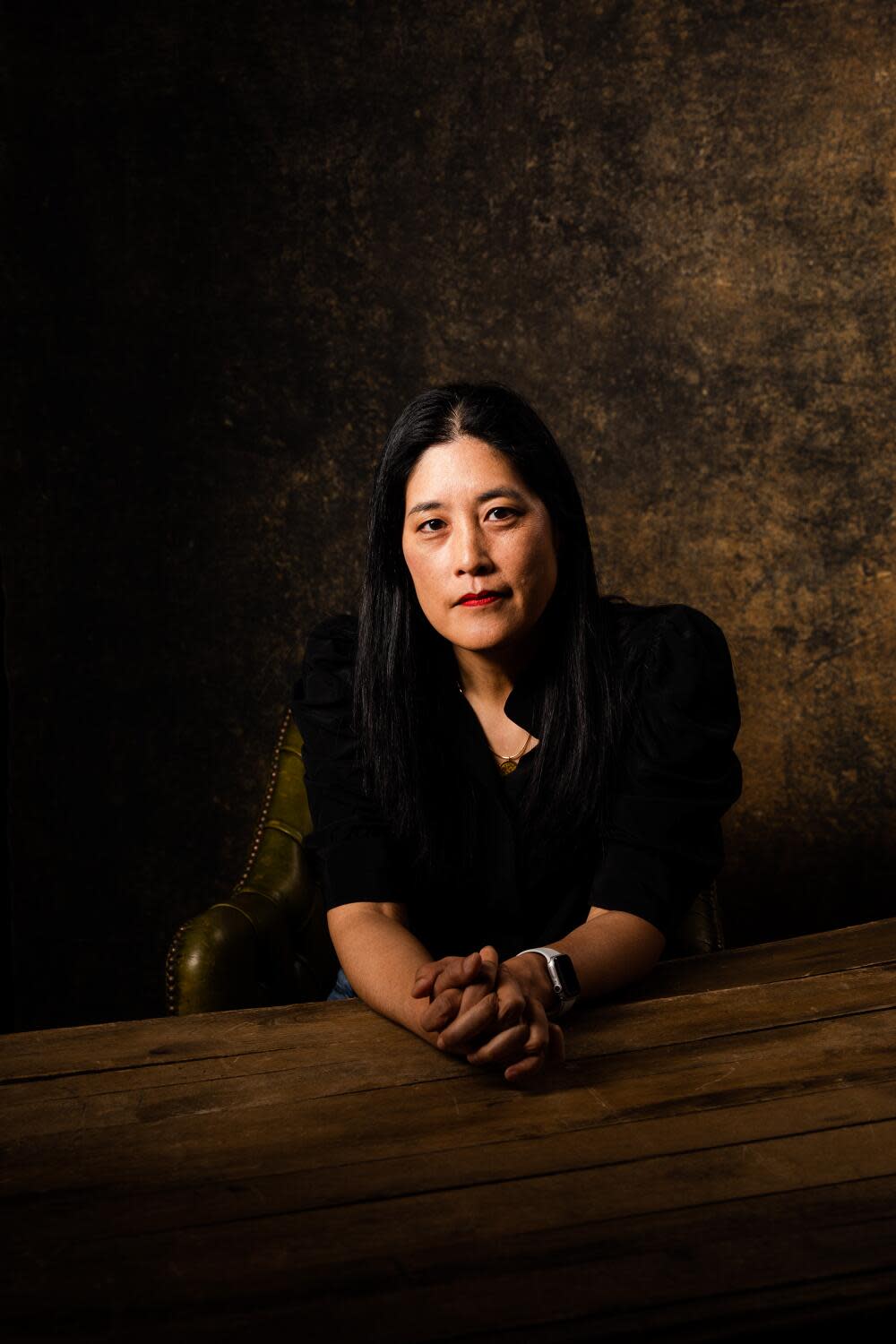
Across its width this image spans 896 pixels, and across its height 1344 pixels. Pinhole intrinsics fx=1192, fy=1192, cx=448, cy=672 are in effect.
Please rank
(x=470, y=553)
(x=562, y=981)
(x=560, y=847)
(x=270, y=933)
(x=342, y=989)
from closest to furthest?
(x=562, y=981)
(x=470, y=553)
(x=560, y=847)
(x=342, y=989)
(x=270, y=933)

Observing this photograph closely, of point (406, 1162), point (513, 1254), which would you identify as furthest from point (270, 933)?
point (513, 1254)

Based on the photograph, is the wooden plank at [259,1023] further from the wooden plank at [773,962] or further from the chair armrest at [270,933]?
the chair armrest at [270,933]

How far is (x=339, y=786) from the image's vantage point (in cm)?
189

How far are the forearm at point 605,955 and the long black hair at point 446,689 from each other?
22cm

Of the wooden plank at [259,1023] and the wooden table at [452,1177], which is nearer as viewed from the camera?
the wooden table at [452,1177]

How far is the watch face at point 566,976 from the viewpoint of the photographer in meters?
1.46

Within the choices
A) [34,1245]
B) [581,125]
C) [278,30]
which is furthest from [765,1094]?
[278,30]

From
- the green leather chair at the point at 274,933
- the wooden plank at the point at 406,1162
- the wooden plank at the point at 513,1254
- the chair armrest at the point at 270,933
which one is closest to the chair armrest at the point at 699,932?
the green leather chair at the point at 274,933

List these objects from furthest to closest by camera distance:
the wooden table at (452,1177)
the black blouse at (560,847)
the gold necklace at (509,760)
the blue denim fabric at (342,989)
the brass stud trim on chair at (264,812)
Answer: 1. the brass stud trim on chair at (264,812)
2. the blue denim fabric at (342,989)
3. the gold necklace at (509,760)
4. the black blouse at (560,847)
5. the wooden table at (452,1177)

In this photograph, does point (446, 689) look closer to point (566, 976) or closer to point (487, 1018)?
point (566, 976)

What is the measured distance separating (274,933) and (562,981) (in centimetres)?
85

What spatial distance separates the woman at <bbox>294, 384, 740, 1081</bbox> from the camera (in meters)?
1.74

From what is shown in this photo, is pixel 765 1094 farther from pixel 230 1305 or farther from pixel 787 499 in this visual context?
pixel 787 499

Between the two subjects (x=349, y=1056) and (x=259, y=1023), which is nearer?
(x=349, y=1056)
